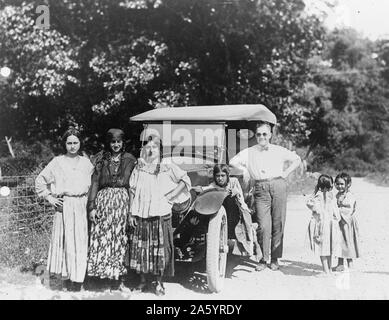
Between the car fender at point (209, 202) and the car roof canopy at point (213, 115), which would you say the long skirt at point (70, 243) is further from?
the car roof canopy at point (213, 115)

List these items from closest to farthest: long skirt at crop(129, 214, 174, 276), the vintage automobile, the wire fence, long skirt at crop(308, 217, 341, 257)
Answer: long skirt at crop(129, 214, 174, 276) < the vintage automobile < long skirt at crop(308, 217, 341, 257) < the wire fence

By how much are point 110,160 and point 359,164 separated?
90.9 feet

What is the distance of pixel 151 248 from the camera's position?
4.78m

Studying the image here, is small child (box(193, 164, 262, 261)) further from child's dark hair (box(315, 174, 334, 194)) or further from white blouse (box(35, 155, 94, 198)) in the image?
white blouse (box(35, 155, 94, 198))

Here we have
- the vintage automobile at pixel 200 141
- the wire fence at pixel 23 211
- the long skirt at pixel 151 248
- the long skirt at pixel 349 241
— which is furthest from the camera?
the wire fence at pixel 23 211

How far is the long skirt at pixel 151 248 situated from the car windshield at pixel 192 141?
155cm

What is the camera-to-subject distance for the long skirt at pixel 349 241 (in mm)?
5965

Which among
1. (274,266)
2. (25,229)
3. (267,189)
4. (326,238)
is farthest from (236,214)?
(25,229)

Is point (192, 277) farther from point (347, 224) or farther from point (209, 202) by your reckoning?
point (347, 224)

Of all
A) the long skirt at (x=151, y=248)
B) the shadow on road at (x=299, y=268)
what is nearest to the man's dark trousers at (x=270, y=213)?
the shadow on road at (x=299, y=268)

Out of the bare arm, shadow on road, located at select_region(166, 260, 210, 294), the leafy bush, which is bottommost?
shadow on road, located at select_region(166, 260, 210, 294)

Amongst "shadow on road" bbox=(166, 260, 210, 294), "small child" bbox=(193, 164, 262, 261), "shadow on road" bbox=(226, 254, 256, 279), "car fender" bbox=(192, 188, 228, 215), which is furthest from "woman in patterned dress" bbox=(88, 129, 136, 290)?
"shadow on road" bbox=(226, 254, 256, 279)

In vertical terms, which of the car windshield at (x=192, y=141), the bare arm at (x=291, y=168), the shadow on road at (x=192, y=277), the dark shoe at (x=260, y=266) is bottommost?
the shadow on road at (x=192, y=277)

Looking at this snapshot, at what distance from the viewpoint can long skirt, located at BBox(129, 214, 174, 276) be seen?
477cm
